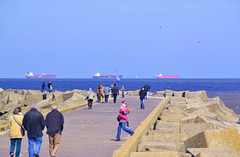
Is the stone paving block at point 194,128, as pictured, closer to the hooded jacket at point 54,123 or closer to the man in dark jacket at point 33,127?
the hooded jacket at point 54,123

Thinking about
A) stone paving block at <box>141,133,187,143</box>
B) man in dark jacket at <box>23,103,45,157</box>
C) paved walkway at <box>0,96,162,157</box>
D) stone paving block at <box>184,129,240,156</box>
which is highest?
man in dark jacket at <box>23,103,45,157</box>

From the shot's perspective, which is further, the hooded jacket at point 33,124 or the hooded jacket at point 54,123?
the hooded jacket at point 54,123

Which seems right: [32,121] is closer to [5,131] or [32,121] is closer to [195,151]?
[195,151]

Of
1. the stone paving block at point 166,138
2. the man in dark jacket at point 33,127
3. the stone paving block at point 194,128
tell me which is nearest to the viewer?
the man in dark jacket at point 33,127

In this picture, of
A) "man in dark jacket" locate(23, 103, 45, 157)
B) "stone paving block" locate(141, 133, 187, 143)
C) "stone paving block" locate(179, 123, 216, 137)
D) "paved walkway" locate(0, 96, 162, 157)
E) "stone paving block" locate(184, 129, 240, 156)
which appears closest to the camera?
"man in dark jacket" locate(23, 103, 45, 157)

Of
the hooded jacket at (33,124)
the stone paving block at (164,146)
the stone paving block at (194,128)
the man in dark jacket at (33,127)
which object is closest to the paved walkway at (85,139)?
the stone paving block at (164,146)

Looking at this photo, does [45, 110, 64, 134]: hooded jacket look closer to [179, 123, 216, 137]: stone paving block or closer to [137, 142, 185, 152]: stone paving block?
[137, 142, 185, 152]: stone paving block

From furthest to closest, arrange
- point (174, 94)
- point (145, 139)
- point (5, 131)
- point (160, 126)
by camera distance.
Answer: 1. point (174, 94)
2. point (160, 126)
3. point (5, 131)
4. point (145, 139)

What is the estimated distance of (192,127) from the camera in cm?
1552

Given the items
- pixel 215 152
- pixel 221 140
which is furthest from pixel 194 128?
pixel 215 152

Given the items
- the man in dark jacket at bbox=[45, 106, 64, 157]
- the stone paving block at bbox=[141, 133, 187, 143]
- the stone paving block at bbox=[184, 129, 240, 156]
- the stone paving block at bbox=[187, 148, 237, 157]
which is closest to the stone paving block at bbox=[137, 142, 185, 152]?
the stone paving block at bbox=[184, 129, 240, 156]

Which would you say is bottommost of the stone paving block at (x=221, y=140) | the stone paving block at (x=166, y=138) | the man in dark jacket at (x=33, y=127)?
the stone paving block at (x=166, y=138)

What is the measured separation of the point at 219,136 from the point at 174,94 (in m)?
36.3

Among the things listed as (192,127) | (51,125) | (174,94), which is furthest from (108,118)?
(174,94)
